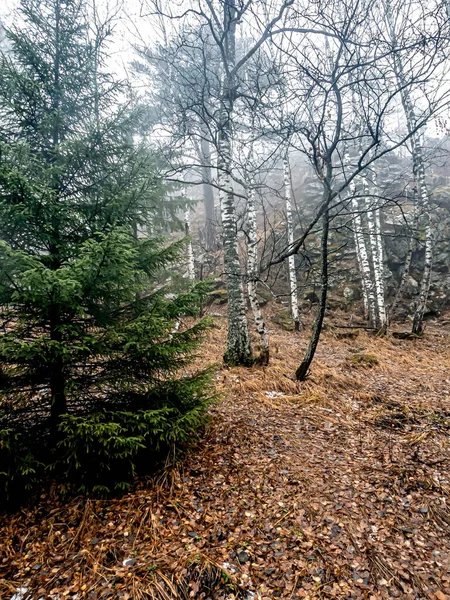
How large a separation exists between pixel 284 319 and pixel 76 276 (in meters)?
11.0

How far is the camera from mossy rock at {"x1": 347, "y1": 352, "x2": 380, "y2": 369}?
804 cm

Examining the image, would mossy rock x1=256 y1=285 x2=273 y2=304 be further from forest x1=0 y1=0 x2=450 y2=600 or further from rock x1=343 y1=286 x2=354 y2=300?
forest x1=0 y1=0 x2=450 y2=600

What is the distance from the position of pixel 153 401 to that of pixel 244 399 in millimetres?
2472

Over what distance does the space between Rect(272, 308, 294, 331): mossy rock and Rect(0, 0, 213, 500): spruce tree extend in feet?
28.8

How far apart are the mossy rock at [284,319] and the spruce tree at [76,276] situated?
879 centimetres

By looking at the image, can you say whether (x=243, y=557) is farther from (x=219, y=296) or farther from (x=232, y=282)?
(x=219, y=296)

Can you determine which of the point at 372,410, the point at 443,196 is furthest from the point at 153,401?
the point at 443,196

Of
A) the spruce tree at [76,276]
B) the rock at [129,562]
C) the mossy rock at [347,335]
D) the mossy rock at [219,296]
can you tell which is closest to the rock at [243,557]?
the rock at [129,562]

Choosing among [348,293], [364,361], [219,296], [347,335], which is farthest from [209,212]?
[364,361]

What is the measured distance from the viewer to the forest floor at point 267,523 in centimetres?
259

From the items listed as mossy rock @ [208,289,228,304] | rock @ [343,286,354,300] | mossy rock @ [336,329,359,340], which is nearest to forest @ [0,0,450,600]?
mossy rock @ [336,329,359,340]

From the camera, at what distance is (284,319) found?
13062 millimetres

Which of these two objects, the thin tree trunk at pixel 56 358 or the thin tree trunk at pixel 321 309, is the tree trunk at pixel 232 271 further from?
the thin tree trunk at pixel 56 358

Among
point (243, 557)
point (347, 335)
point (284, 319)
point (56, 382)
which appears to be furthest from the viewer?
point (284, 319)
